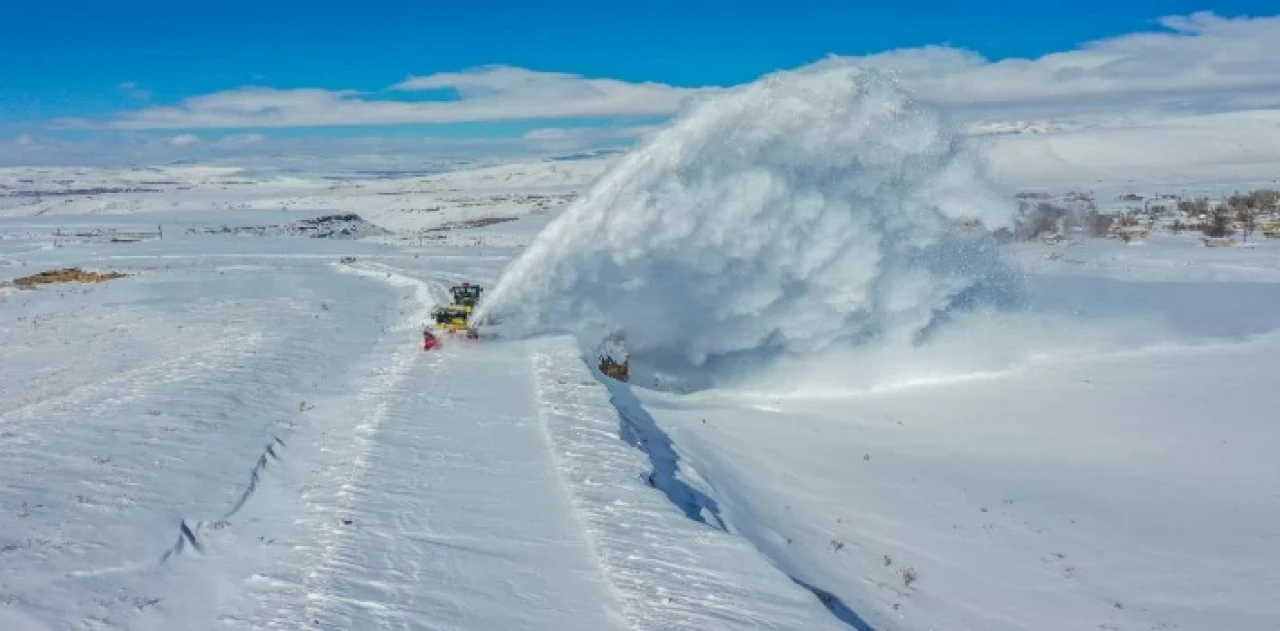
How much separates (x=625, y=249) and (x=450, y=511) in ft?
33.7

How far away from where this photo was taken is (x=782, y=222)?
1956 centimetres

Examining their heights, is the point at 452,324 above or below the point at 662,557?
above

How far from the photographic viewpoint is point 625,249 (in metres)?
20.0

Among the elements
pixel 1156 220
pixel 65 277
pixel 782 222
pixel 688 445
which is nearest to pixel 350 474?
pixel 688 445

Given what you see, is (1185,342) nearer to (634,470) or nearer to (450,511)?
(634,470)

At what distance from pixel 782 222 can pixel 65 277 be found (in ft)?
113

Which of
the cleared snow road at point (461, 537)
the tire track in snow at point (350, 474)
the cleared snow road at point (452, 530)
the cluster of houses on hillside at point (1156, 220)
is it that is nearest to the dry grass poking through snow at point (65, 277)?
the tire track in snow at point (350, 474)

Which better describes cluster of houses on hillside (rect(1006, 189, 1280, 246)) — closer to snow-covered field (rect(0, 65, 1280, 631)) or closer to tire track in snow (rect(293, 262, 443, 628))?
snow-covered field (rect(0, 65, 1280, 631))

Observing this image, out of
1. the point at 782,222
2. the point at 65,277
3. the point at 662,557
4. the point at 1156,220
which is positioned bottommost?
the point at 662,557

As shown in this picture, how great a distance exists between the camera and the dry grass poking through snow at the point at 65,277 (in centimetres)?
3941

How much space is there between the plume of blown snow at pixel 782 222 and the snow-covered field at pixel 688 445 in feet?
0.21

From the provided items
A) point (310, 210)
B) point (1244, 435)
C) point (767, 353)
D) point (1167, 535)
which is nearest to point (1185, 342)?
point (1244, 435)

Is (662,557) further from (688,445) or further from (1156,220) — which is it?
(1156,220)

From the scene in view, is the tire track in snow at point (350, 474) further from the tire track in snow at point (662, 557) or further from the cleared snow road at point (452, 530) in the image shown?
the tire track in snow at point (662, 557)
